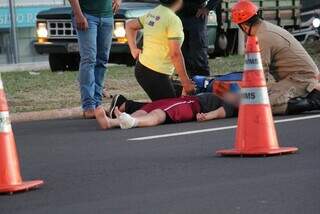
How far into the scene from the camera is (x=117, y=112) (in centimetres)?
930

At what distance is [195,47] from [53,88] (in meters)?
2.40

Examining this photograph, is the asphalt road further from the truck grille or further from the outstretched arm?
the truck grille

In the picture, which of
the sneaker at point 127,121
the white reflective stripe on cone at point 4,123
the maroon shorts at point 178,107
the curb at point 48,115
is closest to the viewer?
the white reflective stripe on cone at point 4,123

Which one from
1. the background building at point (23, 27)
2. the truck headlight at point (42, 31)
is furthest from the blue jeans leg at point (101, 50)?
the background building at point (23, 27)

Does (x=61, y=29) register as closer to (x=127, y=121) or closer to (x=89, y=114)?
(x=89, y=114)

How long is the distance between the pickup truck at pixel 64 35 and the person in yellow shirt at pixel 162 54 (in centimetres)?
587

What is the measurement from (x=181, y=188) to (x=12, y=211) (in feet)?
3.49

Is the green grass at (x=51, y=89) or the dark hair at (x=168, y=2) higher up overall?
the dark hair at (x=168, y=2)

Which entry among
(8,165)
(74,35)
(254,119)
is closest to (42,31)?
(74,35)

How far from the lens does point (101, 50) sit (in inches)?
415

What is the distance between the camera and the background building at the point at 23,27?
20.8 meters

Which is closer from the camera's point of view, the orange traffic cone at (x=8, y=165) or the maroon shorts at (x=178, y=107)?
the orange traffic cone at (x=8, y=165)

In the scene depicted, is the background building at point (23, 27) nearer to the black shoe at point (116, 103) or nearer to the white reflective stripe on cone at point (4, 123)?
the black shoe at point (116, 103)

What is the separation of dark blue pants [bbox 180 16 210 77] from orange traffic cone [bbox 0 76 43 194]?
5.31 metres
